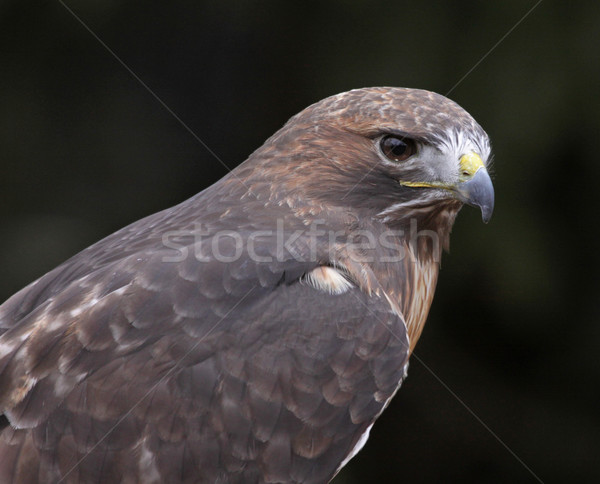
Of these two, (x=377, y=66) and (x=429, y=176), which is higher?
(x=429, y=176)

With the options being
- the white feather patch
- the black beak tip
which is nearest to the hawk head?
the black beak tip

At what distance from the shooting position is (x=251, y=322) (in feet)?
8.14

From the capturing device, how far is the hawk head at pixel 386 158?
2.68 metres

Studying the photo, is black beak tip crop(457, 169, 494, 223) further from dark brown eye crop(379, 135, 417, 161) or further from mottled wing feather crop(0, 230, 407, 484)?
mottled wing feather crop(0, 230, 407, 484)

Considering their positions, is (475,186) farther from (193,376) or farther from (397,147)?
(193,376)

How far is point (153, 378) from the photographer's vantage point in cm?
238

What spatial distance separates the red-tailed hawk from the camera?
2.37 m

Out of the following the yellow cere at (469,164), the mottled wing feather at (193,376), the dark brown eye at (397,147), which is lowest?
the mottled wing feather at (193,376)

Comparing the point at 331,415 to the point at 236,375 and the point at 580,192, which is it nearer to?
the point at 236,375

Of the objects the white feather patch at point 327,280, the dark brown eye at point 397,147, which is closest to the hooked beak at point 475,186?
the dark brown eye at point 397,147

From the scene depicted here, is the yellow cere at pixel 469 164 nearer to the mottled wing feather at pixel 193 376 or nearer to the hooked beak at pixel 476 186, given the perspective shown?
the hooked beak at pixel 476 186

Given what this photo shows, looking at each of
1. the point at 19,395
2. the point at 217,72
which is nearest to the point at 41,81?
the point at 217,72

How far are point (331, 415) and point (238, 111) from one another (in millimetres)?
2779

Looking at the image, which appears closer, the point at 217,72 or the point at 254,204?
the point at 254,204
